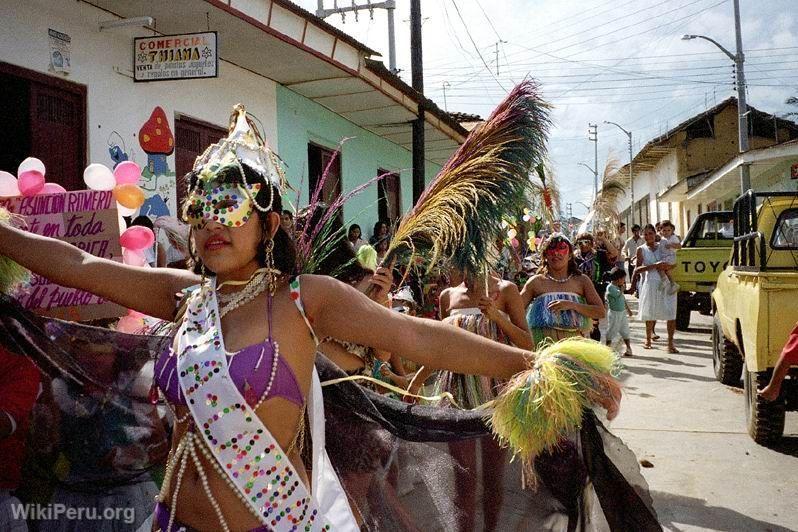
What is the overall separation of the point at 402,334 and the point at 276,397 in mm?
387

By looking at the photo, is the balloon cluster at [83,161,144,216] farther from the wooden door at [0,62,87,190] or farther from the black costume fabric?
the wooden door at [0,62,87,190]

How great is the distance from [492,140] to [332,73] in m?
8.22

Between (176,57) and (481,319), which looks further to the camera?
(176,57)

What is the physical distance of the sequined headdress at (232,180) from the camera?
2.21 m

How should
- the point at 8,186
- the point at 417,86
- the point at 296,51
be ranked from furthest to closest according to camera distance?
the point at 417,86 < the point at 296,51 < the point at 8,186

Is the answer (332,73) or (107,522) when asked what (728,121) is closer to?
(332,73)

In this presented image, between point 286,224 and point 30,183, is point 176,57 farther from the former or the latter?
point 286,224

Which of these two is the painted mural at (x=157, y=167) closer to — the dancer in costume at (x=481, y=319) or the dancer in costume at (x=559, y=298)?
the dancer in costume at (x=481, y=319)

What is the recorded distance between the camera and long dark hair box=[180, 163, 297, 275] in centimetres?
227

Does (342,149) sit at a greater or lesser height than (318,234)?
greater

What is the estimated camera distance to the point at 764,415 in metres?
6.37

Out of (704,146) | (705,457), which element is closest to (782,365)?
(705,457)

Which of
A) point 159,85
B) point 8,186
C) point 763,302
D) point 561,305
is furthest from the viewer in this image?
point 159,85

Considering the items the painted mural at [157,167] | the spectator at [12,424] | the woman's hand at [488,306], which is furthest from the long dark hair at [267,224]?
the painted mural at [157,167]
